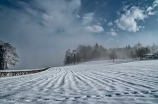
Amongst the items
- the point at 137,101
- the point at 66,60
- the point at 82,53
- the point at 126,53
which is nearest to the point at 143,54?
the point at 126,53

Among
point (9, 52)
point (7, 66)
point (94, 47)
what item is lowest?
point (7, 66)

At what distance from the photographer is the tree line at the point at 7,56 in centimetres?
3339

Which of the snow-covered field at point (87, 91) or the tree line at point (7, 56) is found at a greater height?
the tree line at point (7, 56)

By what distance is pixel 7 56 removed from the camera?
112 feet

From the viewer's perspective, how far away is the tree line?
33388 millimetres

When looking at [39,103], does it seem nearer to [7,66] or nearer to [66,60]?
[7,66]

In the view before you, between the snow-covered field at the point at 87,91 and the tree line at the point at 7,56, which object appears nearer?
the snow-covered field at the point at 87,91

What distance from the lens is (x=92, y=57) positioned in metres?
83.9

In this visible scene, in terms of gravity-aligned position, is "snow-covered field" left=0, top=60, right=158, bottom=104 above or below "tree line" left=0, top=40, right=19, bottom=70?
below

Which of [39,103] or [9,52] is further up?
[9,52]

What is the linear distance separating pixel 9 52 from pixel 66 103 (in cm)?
4154

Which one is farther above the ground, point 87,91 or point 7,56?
point 7,56

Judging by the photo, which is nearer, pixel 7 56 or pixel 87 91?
pixel 87 91

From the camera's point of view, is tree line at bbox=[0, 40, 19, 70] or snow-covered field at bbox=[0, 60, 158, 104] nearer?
snow-covered field at bbox=[0, 60, 158, 104]
